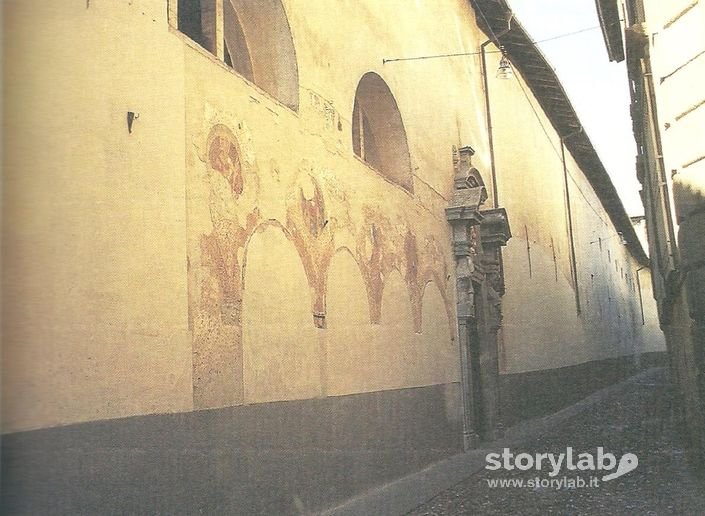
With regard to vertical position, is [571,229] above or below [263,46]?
above

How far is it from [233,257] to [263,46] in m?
2.09

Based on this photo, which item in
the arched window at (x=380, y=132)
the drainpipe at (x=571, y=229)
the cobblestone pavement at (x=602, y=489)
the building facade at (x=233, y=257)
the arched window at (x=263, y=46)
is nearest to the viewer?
the building facade at (x=233, y=257)

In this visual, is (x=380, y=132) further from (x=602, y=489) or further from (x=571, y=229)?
(x=571, y=229)

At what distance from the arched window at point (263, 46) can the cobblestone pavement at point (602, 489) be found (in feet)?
12.4

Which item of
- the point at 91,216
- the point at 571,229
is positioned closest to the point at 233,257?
the point at 91,216

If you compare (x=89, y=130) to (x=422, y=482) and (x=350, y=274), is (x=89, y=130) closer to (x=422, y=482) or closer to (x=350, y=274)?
(x=350, y=274)

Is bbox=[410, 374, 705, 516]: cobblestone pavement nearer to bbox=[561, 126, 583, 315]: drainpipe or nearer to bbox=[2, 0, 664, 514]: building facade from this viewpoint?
bbox=[2, 0, 664, 514]: building facade

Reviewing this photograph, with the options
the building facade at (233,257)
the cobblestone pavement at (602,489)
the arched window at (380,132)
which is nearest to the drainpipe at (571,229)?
the cobblestone pavement at (602,489)

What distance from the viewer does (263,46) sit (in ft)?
19.9

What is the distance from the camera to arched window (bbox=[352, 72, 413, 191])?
27.5 feet

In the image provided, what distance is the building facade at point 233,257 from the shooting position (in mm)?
3305

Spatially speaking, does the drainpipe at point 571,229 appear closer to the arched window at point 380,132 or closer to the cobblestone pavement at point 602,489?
the cobblestone pavement at point 602,489

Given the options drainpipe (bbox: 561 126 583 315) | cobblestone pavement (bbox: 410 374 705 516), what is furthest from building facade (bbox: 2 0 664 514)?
drainpipe (bbox: 561 126 583 315)

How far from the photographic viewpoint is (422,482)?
25.7 feet
